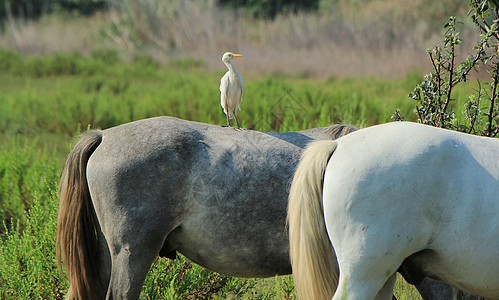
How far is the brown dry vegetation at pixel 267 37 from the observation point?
1544cm

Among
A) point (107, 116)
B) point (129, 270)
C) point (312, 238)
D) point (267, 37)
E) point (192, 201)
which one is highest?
point (312, 238)

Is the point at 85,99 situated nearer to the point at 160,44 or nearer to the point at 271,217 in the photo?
the point at 271,217

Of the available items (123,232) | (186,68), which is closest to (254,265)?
(123,232)

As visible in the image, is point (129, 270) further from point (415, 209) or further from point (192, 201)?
point (415, 209)

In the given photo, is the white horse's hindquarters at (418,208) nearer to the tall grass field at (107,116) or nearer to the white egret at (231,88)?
the white egret at (231,88)

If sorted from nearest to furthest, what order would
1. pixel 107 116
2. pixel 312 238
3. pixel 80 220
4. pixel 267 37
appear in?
pixel 312 238 < pixel 80 220 < pixel 107 116 < pixel 267 37

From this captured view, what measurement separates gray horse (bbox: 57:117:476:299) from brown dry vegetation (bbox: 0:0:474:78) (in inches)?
464

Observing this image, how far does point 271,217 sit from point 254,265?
0.77 feet

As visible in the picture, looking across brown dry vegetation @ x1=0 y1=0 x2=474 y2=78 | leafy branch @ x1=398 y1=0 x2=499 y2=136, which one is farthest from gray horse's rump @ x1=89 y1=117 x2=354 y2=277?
brown dry vegetation @ x1=0 y1=0 x2=474 y2=78

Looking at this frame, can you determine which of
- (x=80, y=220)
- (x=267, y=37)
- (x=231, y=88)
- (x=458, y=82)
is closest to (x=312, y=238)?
(x=231, y=88)

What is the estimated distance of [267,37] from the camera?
→ 18.4 m

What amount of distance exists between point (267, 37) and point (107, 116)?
10.7 m

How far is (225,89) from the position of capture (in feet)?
9.13

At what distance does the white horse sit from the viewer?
1920 millimetres
